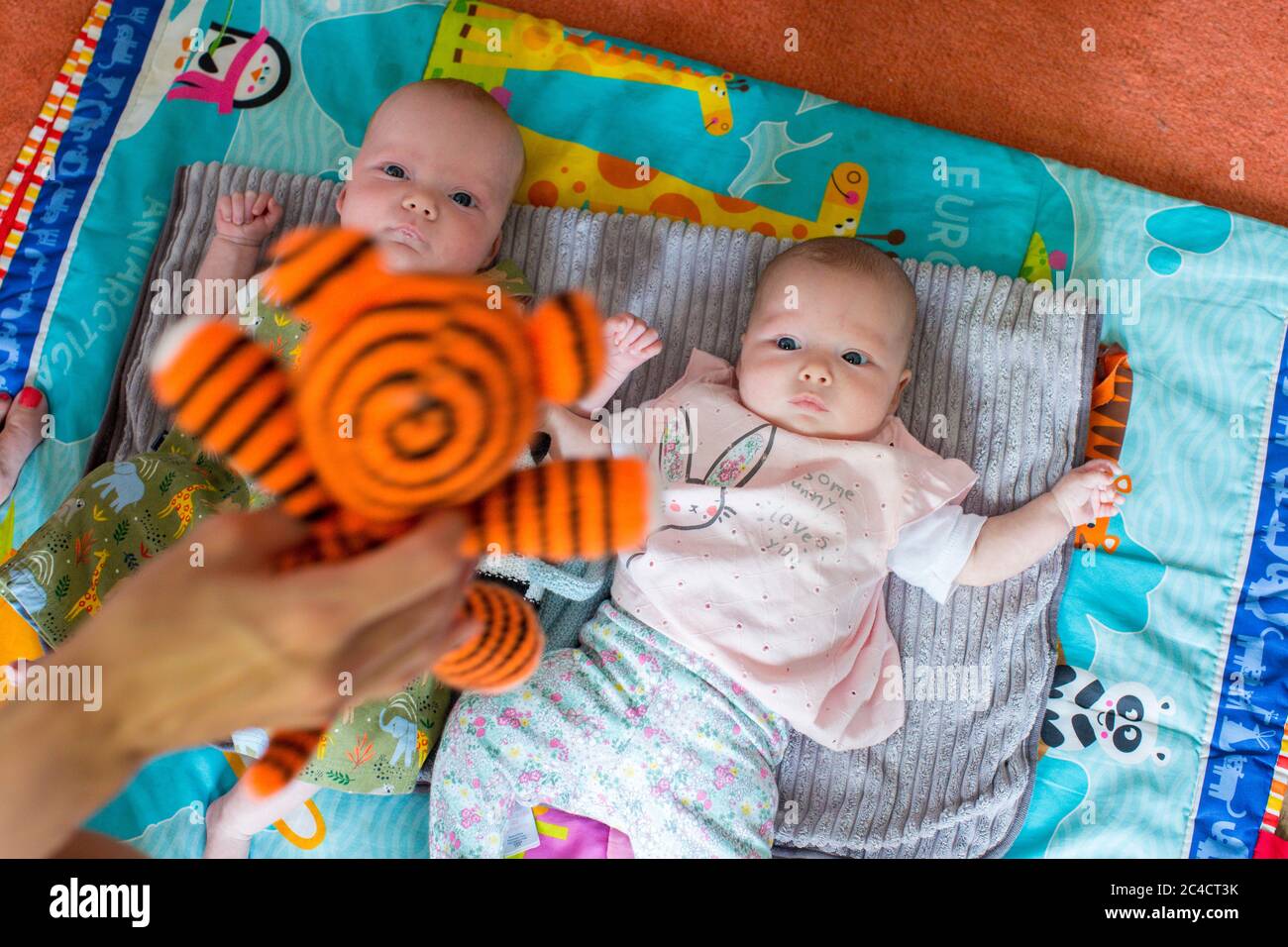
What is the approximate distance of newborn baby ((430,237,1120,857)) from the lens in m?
1.14

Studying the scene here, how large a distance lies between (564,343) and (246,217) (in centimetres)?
94

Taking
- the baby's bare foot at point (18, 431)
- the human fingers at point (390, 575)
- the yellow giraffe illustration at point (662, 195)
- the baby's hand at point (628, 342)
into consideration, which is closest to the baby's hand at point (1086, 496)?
the yellow giraffe illustration at point (662, 195)

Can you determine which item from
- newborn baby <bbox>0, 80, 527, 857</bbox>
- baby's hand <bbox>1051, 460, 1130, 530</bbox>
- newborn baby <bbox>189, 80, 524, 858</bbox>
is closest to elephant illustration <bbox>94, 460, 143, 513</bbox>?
newborn baby <bbox>0, 80, 527, 857</bbox>

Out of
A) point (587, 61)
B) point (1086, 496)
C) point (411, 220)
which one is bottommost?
point (1086, 496)

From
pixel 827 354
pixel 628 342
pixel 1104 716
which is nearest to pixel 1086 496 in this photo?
pixel 1104 716

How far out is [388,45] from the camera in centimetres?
150

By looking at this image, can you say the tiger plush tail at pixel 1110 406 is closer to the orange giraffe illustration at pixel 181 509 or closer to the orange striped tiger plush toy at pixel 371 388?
the orange striped tiger plush toy at pixel 371 388

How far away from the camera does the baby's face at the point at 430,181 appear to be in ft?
3.77

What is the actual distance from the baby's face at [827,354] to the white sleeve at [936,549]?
15 cm

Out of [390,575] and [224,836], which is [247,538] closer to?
[390,575]

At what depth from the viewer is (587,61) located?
59.2 inches

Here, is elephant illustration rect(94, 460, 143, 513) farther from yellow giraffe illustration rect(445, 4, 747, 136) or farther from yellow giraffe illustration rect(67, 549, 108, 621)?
yellow giraffe illustration rect(445, 4, 747, 136)

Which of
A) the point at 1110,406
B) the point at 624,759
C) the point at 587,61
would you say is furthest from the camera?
the point at 587,61

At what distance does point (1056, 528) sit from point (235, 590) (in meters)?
1.06
